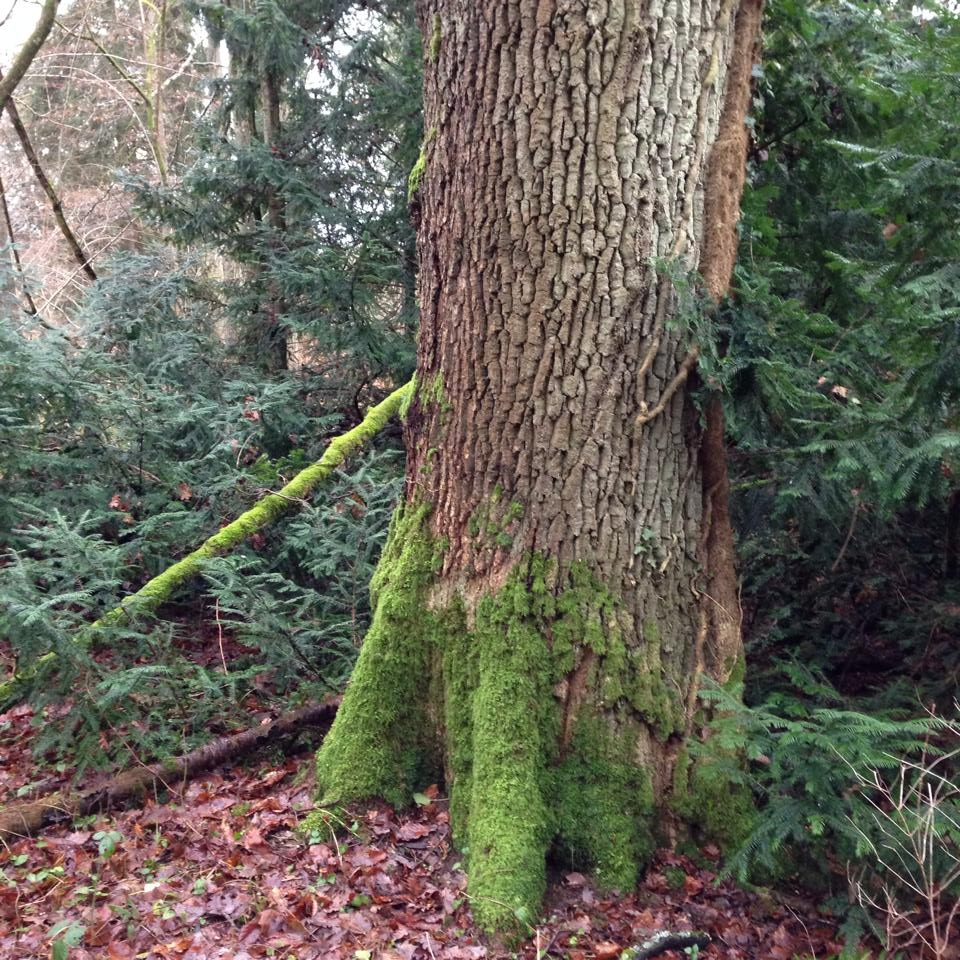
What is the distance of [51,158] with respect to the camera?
A: 56.2 ft

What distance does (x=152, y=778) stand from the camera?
13.9ft

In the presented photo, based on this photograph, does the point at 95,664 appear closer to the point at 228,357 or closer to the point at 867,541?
the point at 867,541

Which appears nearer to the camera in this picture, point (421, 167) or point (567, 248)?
point (567, 248)

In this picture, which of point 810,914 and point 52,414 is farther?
point 52,414

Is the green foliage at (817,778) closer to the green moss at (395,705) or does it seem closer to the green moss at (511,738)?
the green moss at (511,738)

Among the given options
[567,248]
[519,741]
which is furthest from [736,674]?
[567,248]

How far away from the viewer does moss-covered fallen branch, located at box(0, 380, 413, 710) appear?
4379 mm

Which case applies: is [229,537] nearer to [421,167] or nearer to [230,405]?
[230,405]

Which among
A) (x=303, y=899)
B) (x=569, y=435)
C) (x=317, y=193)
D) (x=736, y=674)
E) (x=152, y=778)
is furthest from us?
(x=317, y=193)

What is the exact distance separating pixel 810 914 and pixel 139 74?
1702 centimetres

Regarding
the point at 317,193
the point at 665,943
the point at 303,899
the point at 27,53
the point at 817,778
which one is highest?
the point at 27,53

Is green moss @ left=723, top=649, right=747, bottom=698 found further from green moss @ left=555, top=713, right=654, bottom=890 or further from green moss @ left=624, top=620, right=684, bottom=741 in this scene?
green moss @ left=555, top=713, right=654, bottom=890

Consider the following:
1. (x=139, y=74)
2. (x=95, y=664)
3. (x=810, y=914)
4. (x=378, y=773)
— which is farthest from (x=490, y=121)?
(x=139, y=74)

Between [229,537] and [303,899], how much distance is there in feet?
8.81
